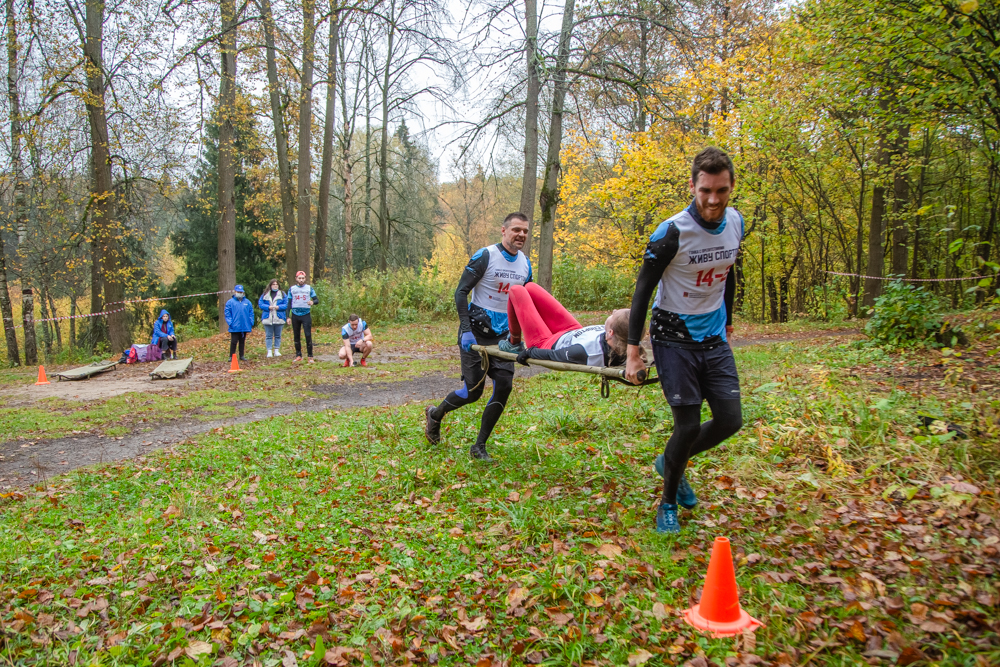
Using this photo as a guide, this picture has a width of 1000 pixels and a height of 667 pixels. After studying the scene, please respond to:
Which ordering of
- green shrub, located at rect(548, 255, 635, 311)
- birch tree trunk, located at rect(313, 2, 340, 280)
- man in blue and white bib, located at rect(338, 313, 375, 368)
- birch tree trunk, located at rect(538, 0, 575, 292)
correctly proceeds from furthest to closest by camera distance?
green shrub, located at rect(548, 255, 635, 311) < birch tree trunk, located at rect(313, 2, 340, 280) < birch tree trunk, located at rect(538, 0, 575, 292) < man in blue and white bib, located at rect(338, 313, 375, 368)

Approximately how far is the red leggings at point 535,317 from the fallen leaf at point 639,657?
8.97ft

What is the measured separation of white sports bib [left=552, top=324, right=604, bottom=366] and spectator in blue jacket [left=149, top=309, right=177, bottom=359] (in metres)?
12.5

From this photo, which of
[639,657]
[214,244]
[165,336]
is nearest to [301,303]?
[165,336]

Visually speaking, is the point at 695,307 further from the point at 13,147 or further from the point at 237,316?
the point at 13,147

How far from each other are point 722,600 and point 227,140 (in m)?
18.3

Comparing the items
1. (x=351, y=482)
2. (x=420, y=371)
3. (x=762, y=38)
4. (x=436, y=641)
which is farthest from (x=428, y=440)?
(x=762, y=38)

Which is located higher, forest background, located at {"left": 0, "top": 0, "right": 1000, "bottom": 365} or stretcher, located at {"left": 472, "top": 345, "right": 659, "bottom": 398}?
forest background, located at {"left": 0, "top": 0, "right": 1000, "bottom": 365}

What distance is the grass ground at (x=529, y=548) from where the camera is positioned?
2.81 metres

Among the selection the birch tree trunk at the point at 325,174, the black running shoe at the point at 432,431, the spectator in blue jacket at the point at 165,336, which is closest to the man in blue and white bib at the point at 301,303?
the spectator in blue jacket at the point at 165,336

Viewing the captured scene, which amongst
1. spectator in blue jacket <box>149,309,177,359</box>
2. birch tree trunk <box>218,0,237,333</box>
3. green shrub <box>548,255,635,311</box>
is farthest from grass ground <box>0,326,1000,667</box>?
green shrub <box>548,255,635,311</box>

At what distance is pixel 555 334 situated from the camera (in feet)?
17.0

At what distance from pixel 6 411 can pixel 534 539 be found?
8.86 metres

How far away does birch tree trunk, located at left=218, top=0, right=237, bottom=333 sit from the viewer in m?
14.9

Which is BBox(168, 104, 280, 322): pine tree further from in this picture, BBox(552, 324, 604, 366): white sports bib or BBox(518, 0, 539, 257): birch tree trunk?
BBox(552, 324, 604, 366): white sports bib
